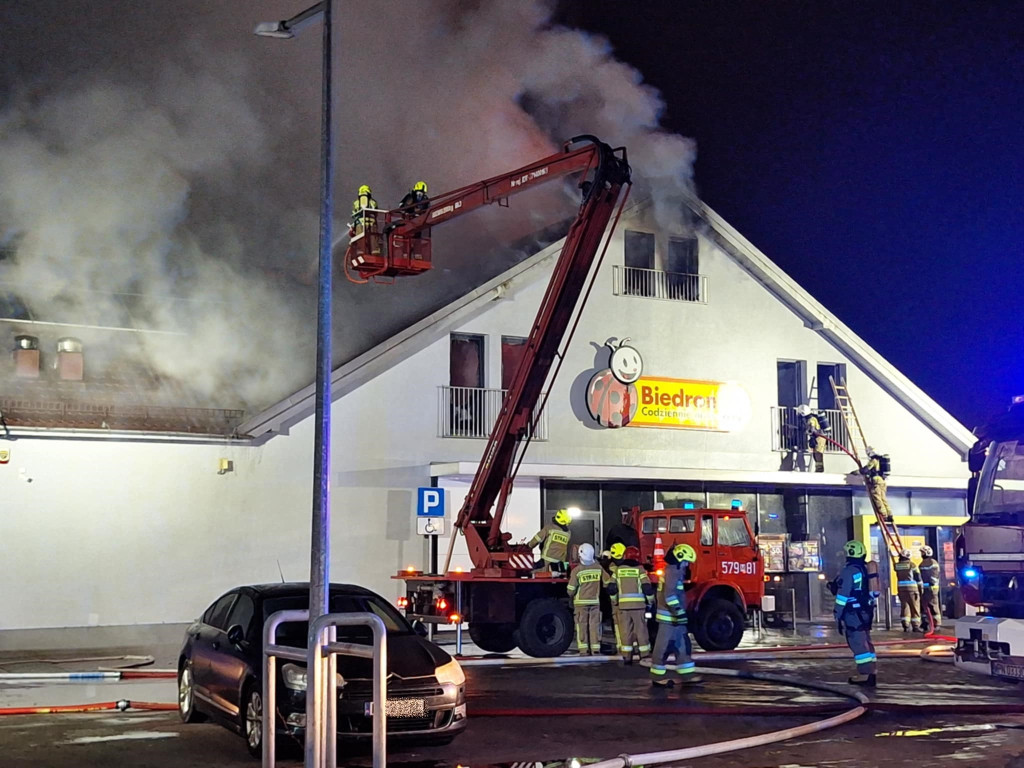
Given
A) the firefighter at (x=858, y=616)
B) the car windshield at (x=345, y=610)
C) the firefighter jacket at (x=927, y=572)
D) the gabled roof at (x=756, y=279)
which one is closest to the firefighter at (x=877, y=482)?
the firefighter jacket at (x=927, y=572)

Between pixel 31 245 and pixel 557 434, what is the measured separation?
10.4 meters

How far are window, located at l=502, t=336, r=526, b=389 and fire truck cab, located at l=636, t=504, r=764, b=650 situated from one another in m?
5.78

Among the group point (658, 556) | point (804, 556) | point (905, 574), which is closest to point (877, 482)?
point (804, 556)

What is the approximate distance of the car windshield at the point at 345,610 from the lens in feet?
30.1

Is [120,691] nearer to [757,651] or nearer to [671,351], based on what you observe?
[757,651]

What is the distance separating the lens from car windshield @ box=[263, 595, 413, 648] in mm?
9180

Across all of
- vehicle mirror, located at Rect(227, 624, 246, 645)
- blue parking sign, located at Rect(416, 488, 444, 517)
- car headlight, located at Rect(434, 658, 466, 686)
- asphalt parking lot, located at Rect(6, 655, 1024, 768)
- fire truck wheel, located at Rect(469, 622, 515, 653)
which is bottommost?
asphalt parking lot, located at Rect(6, 655, 1024, 768)

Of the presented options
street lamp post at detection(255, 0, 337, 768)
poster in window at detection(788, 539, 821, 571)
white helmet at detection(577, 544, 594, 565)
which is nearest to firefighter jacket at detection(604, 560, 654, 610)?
white helmet at detection(577, 544, 594, 565)

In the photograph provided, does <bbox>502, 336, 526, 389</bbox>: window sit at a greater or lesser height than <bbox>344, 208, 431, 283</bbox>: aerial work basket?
lesser

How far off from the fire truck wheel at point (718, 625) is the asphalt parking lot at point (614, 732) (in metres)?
3.29

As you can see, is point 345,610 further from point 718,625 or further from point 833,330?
point 833,330

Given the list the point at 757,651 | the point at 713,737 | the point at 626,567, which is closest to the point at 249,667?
the point at 713,737

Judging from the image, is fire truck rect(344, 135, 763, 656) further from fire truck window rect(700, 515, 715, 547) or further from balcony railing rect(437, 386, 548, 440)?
balcony railing rect(437, 386, 548, 440)

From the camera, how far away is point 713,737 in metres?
8.94
